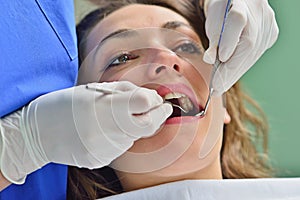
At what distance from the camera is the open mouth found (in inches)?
48.1

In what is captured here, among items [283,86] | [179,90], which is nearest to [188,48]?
[179,90]

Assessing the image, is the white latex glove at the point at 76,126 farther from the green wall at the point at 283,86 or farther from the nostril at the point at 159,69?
the green wall at the point at 283,86

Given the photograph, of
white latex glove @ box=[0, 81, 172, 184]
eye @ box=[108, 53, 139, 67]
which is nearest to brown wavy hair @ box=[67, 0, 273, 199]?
eye @ box=[108, 53, 139, 67]

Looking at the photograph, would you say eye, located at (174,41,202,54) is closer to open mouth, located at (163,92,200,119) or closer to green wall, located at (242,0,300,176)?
open mouth, located at (163,92,200,119)

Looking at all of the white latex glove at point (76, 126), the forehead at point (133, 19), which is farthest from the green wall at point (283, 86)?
the white latex glove at point (76, 126)

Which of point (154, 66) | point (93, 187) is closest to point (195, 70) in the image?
point (154, 66)

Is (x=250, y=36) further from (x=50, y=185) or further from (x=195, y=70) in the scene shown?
(x=50, y=185)

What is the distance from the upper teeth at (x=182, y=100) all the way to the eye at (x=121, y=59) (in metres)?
0.16

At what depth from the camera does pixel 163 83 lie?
1216mm

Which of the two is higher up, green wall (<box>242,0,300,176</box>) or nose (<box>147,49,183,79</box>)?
nose (<box>147,49,183,79</box>)

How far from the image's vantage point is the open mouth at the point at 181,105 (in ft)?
4.01

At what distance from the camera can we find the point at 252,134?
1842mm

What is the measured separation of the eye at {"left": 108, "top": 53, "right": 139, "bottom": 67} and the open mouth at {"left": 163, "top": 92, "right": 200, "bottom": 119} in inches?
6.2

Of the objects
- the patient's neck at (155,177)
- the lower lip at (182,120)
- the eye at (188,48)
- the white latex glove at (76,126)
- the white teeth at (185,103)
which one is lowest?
the patient's neck at (155,177)
